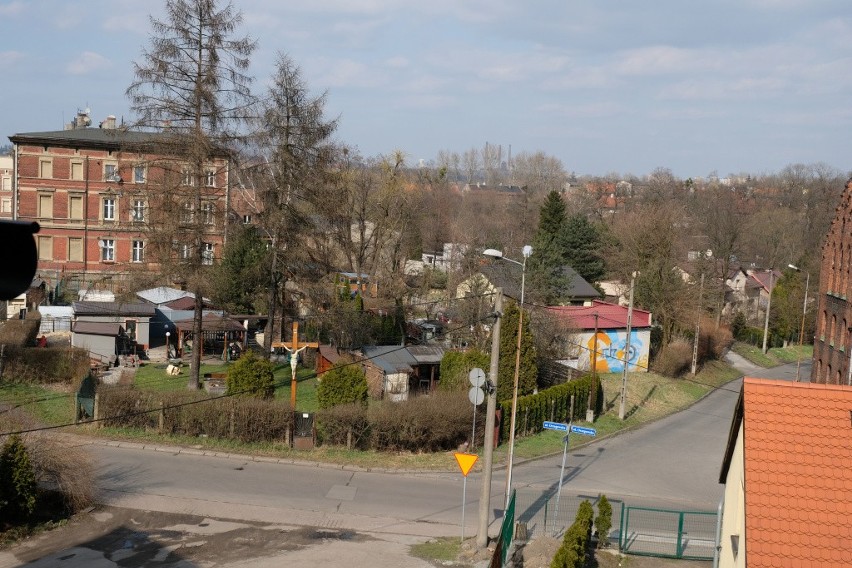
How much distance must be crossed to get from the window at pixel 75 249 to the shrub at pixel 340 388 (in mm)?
32701

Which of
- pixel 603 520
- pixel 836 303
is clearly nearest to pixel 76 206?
pixel 836 303

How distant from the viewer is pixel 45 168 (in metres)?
53.5

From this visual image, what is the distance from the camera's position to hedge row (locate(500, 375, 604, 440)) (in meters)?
29.2

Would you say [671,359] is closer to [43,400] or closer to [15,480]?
[43,400]

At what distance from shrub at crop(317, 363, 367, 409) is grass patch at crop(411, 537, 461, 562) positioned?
864cm

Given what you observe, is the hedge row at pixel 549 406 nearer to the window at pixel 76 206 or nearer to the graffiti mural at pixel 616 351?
the graffiti mural at pixel 616 351

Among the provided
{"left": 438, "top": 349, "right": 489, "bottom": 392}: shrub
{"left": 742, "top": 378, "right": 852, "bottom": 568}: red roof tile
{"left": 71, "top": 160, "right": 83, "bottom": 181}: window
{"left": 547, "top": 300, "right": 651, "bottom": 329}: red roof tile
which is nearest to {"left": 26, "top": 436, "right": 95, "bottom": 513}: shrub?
{"left": 438, "top": 349, "right": 489, "bottom": 392}: shrub

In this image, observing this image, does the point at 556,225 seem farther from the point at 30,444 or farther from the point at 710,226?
the point at 30,444

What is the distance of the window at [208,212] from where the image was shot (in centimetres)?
3000

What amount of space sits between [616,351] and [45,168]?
37.3 m

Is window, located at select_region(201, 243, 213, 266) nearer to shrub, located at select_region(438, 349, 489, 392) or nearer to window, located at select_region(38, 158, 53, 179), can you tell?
shrub, located at select_region(438, 349, 489, 392)

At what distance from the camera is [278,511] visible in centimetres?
2078

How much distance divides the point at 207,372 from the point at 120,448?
8864 millimetres

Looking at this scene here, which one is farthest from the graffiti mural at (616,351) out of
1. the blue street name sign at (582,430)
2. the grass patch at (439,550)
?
the grass patch at (439,550)
